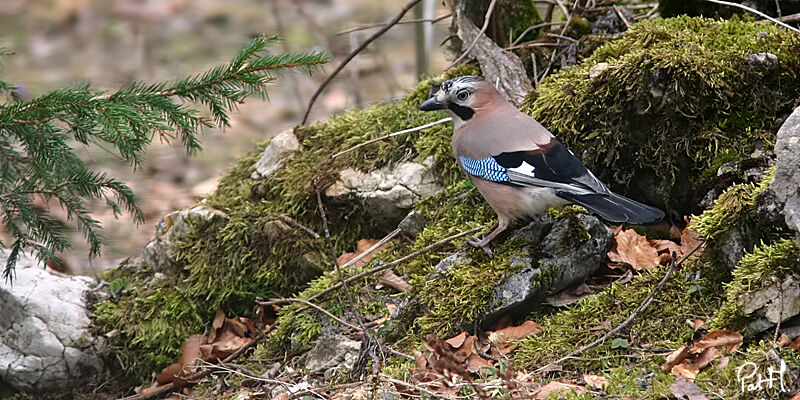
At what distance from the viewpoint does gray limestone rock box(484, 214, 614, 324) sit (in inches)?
144

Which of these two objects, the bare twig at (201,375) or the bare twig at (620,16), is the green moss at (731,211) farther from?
the bare twig at (201,375)

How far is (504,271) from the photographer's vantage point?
3.73 metres

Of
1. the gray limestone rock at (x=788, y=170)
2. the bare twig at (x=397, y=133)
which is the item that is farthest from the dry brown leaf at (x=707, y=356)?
the bare twig at (x=397, y=133)

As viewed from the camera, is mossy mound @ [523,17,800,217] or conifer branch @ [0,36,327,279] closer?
conifer branch @ [0,36,327,279]

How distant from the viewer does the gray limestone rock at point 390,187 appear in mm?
4727

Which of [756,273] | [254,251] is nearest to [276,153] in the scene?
[254,251]

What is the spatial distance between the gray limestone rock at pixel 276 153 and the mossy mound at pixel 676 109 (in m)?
1.94

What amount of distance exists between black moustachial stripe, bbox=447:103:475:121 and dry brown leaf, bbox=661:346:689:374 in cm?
179

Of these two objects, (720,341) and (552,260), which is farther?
(552,260)

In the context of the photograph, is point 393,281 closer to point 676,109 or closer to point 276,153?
point 276,153

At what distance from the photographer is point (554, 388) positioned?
3.06 m

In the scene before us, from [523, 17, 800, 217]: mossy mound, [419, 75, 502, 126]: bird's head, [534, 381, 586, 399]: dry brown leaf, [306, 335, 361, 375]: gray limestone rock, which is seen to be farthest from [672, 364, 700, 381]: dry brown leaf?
[419, 75, 502, 126]: bird's head

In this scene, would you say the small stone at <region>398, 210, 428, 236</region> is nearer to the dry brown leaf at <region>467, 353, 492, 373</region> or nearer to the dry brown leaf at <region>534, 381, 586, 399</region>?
the dry brown leaf at <region>467, 353, 492, 373</region>

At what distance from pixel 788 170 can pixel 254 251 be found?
3.21m
